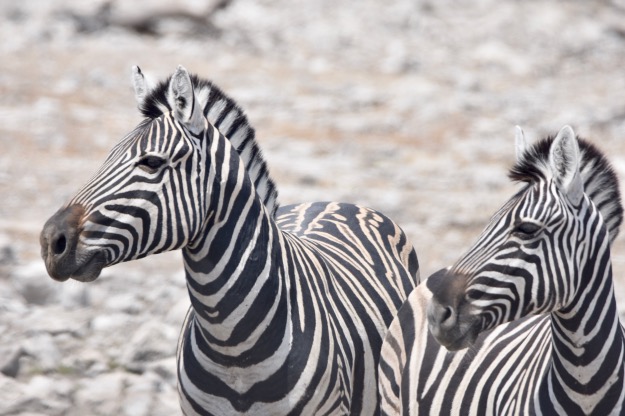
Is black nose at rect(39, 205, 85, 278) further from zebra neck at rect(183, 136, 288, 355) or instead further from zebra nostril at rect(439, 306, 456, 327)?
zebra nostril at rect(439, 306, 456, 327)

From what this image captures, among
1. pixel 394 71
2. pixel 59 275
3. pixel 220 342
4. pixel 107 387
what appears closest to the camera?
pixel 59 275

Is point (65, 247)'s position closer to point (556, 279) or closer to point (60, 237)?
point (60, 237)

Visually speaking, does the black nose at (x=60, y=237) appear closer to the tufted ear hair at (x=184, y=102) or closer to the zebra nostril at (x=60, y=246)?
the zebra nostril at (x=60, y=246)

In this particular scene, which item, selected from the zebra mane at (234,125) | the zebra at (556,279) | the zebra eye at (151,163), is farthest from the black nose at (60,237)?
the zebra at (556,279)

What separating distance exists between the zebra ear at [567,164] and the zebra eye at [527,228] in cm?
17

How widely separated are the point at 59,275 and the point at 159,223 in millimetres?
442

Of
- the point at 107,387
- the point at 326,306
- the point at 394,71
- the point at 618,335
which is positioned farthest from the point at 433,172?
the point at 618,335

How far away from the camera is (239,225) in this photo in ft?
A: 15.1

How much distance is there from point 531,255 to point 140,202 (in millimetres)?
1545

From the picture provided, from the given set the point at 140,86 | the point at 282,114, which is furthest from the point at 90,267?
the point at 282,114

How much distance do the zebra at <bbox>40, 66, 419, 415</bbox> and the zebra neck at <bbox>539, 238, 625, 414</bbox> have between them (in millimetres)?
1143

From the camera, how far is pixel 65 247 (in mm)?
4242

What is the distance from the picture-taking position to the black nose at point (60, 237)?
423 cm

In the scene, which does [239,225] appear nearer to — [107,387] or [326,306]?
[326,306]
